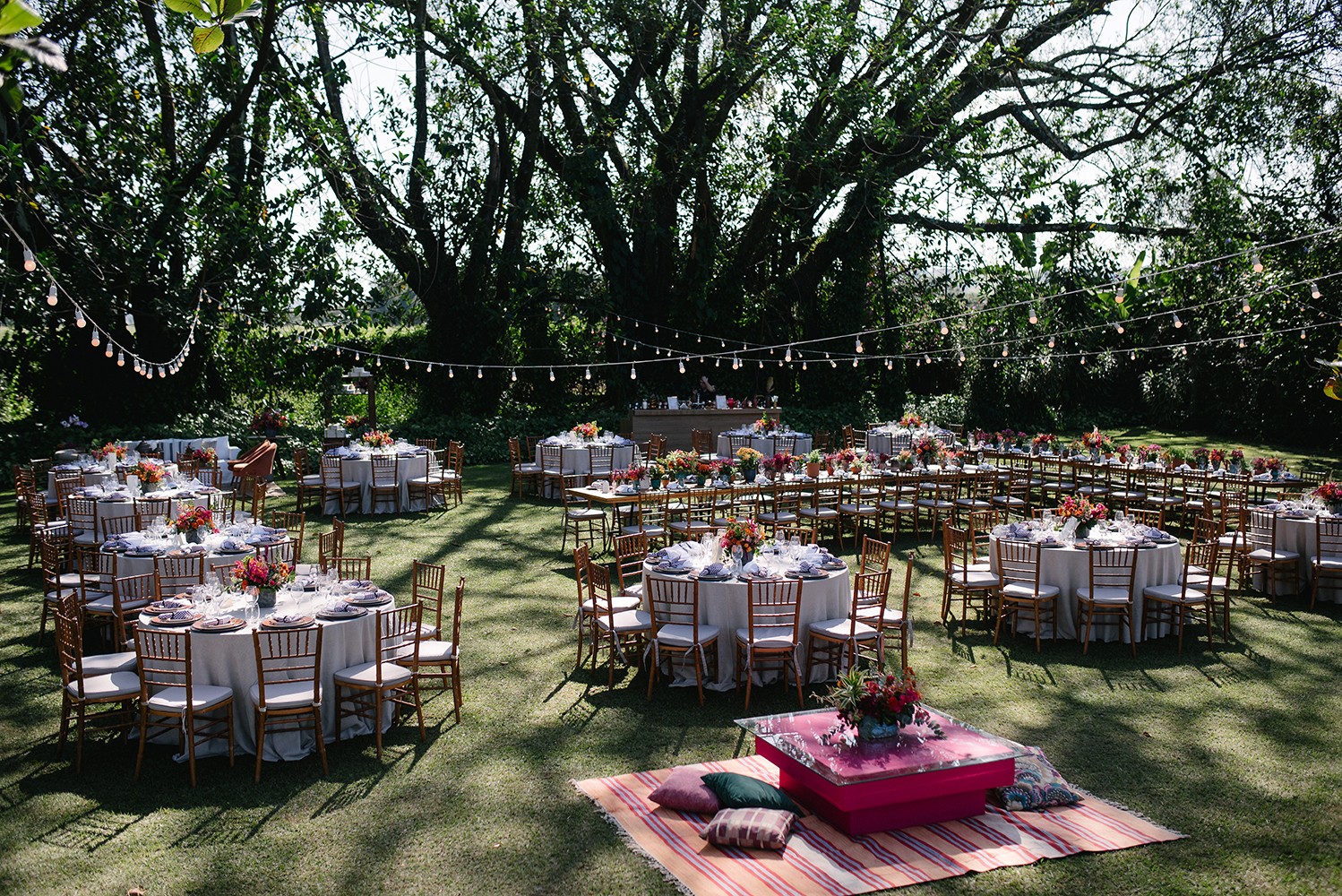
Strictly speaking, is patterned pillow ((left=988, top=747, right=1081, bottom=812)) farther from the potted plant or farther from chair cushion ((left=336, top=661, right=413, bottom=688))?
the potted plant

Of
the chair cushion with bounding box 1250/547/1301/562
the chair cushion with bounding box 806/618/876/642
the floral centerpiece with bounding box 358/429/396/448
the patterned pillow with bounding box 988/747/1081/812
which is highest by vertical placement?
the floral centerpiece with bounding box 358/429/396/448

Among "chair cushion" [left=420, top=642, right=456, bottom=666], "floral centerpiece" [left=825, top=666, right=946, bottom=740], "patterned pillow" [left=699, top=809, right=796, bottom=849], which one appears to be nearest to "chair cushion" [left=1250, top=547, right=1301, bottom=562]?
"floral centerpiece" [left=825, top=666, right=946, bottom=740]

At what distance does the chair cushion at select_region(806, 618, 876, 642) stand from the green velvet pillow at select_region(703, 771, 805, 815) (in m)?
2.00

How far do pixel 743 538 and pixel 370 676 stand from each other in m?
3.11

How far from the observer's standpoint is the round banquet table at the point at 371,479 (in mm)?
15594

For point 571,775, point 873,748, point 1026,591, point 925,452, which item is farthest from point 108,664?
point 925,452

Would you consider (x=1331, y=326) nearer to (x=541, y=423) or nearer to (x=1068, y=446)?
(x=1068, y=446)

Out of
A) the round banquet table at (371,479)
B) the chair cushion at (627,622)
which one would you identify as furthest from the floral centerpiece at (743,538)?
the round banquet table at (371,479)

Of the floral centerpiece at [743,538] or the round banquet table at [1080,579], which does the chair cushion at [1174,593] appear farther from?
the floral centerpiece at [743,538]

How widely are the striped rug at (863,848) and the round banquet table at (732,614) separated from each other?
6.45 feet

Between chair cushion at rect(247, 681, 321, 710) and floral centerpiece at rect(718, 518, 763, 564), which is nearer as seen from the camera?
chair cushion at rect(247, 681, 321, 710)

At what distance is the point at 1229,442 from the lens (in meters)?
22.6

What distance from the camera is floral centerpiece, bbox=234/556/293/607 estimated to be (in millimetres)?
6863

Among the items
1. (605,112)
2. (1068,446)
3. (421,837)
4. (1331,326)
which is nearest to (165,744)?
(421,837)
